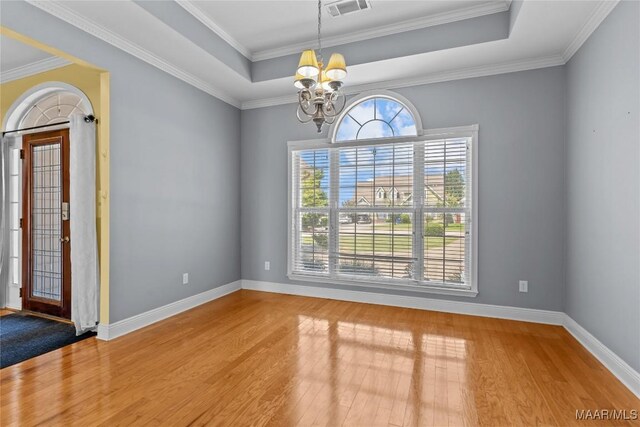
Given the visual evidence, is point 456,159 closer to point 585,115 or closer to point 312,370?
point 585,115

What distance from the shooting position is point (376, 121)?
429 centimetres

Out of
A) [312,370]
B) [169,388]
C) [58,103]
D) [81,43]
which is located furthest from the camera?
[58,103]

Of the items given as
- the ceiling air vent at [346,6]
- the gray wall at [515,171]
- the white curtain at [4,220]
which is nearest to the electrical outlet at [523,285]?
the gray wall at [515,171]

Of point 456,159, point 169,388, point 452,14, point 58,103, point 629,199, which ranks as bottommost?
point 169,388

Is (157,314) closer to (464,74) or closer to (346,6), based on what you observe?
(346,6)

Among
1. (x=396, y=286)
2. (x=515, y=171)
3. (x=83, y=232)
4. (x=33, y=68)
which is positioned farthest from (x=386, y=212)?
(x=33, y=68)

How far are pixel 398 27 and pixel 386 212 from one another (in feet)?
7.17

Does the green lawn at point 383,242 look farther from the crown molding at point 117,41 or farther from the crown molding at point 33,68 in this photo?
the crown molding at point 33,68

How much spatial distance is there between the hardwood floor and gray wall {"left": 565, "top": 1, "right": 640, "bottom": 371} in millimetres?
437

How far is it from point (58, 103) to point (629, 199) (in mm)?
5826

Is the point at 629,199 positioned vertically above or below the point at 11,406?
above

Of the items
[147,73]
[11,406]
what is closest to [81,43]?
[147,73]

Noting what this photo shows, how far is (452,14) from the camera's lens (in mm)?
3236

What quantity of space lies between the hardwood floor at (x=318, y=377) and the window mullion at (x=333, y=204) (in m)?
1.10
